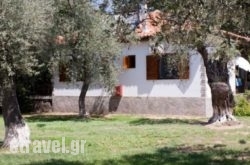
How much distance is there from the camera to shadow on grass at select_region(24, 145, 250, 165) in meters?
10.0

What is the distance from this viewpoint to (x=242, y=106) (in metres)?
21.2

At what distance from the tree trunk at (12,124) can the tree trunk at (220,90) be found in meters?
6.96

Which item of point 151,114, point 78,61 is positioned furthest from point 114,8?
point 151,114

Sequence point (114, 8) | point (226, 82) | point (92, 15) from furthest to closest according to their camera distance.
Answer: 1. point (92, 15)
2. point (226, 82)
3. point (114, 8)

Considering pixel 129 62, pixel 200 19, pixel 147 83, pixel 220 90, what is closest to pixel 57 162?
pixel 200 19

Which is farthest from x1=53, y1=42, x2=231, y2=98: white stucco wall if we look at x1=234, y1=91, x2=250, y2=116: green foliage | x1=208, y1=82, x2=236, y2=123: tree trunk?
x1=208, y1=82, x2=236, y2=123: tree trunk

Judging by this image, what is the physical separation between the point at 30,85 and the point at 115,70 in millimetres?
7239

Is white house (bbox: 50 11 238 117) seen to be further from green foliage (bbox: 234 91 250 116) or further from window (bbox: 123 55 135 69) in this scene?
green foliage (bbox: 234 91 250 116)

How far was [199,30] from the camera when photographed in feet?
23.1

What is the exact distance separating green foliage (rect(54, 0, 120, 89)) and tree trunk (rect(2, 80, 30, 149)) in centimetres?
595

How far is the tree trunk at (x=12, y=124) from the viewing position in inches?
475

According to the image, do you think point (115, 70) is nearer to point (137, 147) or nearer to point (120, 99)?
point (120, 99)

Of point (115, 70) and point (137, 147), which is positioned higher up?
point (115, 70)

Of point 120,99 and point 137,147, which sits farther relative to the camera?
point 120,99
